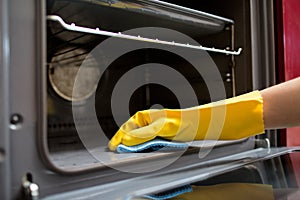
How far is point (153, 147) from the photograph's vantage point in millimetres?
759

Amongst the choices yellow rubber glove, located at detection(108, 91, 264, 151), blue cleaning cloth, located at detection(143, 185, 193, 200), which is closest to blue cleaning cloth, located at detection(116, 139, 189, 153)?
yellow rubber glove, located at detection(108, 91, 264, 151)

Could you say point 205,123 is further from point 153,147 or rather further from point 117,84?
point 117,84

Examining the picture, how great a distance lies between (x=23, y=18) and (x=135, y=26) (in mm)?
545

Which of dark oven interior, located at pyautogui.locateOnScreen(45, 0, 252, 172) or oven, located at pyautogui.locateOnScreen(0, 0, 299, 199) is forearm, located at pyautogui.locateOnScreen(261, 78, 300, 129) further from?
dark oven interior, located at pyautogui.locateOnScreen(45, 0, 252, 172)

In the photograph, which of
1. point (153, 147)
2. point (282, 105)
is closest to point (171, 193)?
point (153, 147)

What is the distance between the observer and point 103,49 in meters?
1.11

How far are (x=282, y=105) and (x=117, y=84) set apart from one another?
0.66m

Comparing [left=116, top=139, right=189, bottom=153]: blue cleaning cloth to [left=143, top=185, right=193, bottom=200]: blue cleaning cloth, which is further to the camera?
[left=116, top=139, right=189, bottom=153]: blue cleaning cloth

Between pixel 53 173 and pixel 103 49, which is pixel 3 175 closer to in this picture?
pixel 53 173

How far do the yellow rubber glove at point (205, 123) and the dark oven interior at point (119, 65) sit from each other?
0.22 m

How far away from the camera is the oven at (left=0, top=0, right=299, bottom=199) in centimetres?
49

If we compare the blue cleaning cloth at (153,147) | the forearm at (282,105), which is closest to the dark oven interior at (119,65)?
the blue cleaning cloth at (153,147)

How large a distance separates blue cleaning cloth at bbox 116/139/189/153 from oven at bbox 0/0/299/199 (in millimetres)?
31

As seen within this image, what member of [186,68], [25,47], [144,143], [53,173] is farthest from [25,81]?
[186,68]
